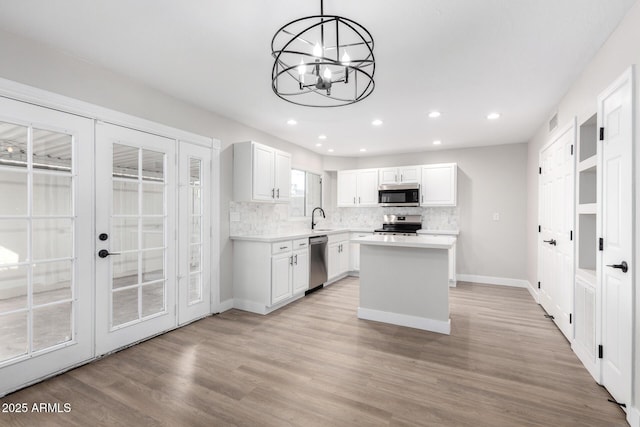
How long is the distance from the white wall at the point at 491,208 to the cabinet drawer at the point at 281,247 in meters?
3.36

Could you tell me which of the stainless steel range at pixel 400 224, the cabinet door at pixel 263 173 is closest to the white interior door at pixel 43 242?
the cabinet door at pixel 263 173

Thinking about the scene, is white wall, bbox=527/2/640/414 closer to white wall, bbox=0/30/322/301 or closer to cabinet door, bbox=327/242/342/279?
cabinet door, bbox=327/242/342/279

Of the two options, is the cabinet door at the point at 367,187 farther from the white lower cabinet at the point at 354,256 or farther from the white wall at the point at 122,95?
the white wall at the point at 122,95

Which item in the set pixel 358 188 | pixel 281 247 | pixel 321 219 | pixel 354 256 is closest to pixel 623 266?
pixel 281 247

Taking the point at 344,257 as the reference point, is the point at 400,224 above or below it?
above

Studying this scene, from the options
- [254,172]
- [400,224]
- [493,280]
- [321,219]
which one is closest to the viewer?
[254,172]

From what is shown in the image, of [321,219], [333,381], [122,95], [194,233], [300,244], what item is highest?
[122,95]

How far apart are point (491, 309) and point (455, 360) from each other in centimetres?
176

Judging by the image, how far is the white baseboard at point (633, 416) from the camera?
1776 mm

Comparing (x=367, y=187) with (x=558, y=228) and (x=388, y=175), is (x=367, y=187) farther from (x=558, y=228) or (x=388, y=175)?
(x=558, y=228)

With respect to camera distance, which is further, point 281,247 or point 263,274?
point 281,247

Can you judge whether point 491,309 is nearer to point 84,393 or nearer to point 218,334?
point 218,334

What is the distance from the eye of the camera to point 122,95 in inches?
113

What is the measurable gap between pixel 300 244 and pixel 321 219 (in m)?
2.11
